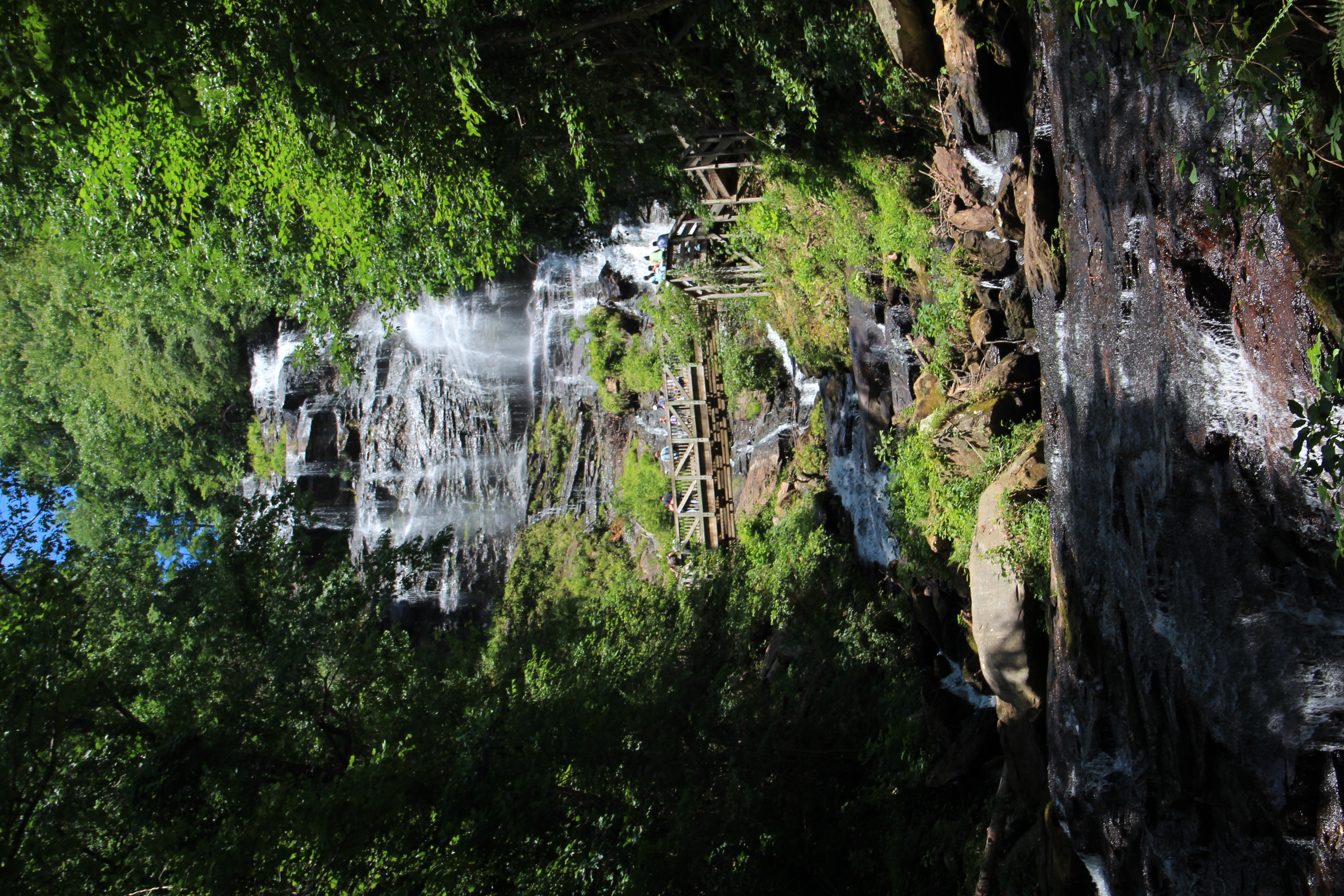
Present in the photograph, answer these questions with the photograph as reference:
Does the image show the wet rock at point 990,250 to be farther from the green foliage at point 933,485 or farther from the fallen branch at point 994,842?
the fallen branch at point 994,842

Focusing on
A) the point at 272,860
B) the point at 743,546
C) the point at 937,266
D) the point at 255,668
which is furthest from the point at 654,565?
the point at 272,860

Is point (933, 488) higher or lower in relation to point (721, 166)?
lower

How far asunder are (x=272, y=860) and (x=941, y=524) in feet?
23.2

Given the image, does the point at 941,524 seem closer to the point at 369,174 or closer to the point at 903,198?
the point at 903,198

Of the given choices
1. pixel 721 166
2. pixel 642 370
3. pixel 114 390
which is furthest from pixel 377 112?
pixel 114 390

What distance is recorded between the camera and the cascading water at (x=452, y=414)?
18984 mm

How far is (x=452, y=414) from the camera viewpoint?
20.5 m

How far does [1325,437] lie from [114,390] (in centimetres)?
2679

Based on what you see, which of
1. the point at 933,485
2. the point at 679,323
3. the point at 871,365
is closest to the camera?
the point at 933,485

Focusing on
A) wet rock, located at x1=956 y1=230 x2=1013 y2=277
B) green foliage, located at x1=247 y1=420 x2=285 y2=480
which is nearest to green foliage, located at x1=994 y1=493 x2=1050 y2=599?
wet rock, located at x1=956 y1=230 x2=1013 y2=277

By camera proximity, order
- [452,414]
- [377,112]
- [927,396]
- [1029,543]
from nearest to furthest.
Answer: [1029,543], [377,112], [927,396], [452,414]

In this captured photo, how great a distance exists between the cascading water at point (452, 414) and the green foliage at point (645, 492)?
105cm

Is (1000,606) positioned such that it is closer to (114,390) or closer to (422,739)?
(422,739)

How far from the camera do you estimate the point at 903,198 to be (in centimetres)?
932
